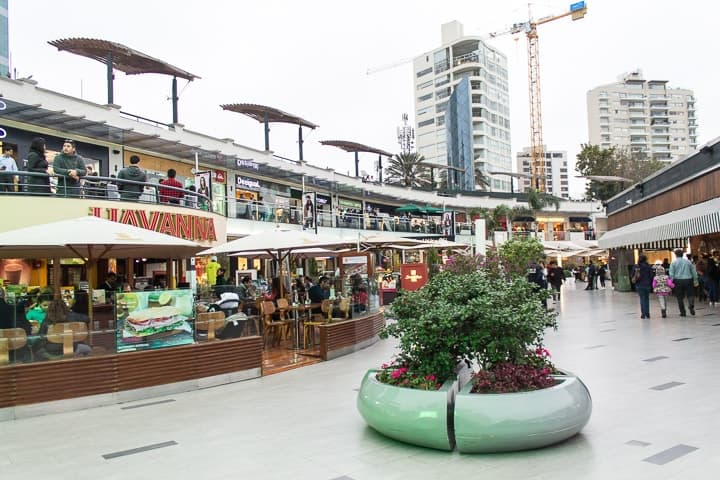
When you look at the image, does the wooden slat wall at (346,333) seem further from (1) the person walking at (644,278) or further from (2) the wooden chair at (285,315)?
(1) the person walking at (644,278)

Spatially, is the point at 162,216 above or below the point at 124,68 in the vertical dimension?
below

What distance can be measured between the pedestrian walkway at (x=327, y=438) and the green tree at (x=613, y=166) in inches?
1986

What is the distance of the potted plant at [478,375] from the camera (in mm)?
4844

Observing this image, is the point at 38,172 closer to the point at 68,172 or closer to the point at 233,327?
the point at 68,172

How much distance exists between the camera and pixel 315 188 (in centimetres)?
3591

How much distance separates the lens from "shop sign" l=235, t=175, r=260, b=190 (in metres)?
28.7

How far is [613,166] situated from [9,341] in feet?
196

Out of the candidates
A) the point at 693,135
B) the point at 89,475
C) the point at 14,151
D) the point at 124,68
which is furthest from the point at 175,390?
the point at 693,135

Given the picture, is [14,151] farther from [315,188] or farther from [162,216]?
[315,188]

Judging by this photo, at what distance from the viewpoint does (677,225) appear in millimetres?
17234

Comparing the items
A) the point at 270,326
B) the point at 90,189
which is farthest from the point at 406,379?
the point at 90,189

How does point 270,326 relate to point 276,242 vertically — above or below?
below

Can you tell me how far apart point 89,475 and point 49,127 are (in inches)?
689

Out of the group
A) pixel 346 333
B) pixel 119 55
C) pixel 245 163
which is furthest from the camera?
pixel 245 163
